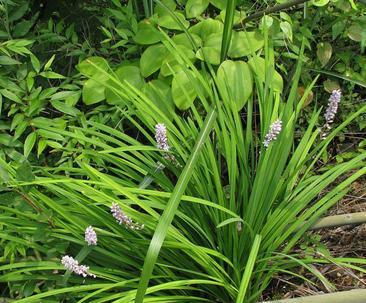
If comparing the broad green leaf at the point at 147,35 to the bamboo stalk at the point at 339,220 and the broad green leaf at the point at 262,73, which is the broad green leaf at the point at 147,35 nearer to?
the broad green leaf at the point at 262,73

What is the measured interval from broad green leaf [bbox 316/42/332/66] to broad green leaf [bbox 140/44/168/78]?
2.00ft

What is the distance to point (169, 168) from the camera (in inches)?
64.2

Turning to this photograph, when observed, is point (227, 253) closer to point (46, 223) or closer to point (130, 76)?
point (46, 223)

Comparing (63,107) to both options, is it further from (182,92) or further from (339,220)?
(339,220)

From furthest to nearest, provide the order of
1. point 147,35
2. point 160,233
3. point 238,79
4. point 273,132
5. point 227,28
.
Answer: point 147,35
point 238,79
point 227,28
point 273,132
point 160,233

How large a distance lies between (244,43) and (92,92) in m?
0.52

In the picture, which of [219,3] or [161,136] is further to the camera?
[219,3]

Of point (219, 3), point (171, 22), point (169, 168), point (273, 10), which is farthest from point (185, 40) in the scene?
point (169, 168)

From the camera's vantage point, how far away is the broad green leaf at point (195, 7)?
5.99 ft

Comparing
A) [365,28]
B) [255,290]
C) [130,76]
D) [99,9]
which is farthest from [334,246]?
[99,9]

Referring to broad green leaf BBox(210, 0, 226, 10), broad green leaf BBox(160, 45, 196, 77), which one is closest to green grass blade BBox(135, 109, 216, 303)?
broad green leaf BBox(160, 45, 196, 77)

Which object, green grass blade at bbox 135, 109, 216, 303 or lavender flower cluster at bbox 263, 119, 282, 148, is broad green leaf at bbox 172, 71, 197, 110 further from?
green grass blade at bbox 135, 109, 216, 303

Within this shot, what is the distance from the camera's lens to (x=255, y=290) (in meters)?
1.55

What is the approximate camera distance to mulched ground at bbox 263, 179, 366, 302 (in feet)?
5.49
